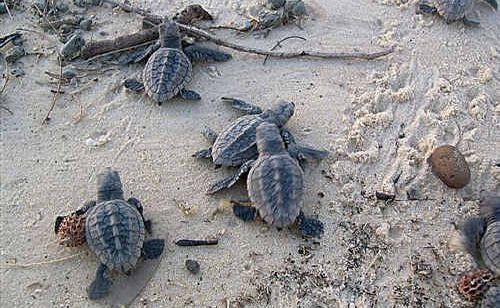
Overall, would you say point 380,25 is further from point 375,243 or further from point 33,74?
point 33,74

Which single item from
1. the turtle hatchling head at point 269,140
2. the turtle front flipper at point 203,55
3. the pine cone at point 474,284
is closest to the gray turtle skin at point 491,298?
the pine cone at point 474,284

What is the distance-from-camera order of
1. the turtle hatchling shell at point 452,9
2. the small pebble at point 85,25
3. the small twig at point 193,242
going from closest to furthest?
the small twig at point 193,242
the small pebble at point 85,25
the turtle hatchling shell at point 452,9

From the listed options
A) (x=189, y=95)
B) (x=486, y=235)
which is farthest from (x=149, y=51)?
(x=486, y=235)

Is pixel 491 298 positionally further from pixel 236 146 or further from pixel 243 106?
pixel 243 106

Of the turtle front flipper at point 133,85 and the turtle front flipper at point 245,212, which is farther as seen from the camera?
the turtle front flipper at point 133,85

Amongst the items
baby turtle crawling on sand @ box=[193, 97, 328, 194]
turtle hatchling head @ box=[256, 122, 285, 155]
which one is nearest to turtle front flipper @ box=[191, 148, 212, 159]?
baby turtle crawling on sand @ box=[193, 97, 328, 194]

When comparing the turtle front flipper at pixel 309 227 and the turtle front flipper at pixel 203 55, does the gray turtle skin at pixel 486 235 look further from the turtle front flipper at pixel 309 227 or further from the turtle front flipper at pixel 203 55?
the turtle front flipper at pixel 203 55

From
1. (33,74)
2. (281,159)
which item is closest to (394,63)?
(281,159)

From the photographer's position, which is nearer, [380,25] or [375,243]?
[375,243]
